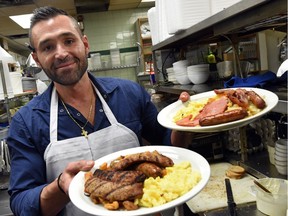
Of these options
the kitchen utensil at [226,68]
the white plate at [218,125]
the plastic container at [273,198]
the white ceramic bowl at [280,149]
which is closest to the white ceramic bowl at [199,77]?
the kitchen utensil at [226,68]

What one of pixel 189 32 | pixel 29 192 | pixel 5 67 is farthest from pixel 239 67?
pixel 5 67

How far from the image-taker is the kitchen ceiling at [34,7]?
5125mm

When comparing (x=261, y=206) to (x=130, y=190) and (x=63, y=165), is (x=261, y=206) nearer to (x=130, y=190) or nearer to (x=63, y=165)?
(x=130, y=190)

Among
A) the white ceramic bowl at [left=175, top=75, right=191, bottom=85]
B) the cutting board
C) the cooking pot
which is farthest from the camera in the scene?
the cooking pot

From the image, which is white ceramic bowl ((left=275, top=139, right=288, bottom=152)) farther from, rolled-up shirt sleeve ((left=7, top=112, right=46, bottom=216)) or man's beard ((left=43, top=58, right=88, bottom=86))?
rolled-up shirt sleeve ((left=7, top=112, right=46, bottom=216))

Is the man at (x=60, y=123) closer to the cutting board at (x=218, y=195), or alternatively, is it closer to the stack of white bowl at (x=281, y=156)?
the cutting board at (x=218, y=195)

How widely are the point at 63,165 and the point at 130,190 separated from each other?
0.69 meters

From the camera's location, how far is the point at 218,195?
6.28 feet

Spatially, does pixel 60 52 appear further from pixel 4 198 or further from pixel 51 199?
pixel 4 198

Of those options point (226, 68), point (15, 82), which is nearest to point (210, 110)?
point (226, 68)

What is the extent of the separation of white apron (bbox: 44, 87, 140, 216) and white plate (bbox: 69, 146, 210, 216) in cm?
29

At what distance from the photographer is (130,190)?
101cm

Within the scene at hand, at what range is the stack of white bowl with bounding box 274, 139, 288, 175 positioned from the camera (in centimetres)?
185

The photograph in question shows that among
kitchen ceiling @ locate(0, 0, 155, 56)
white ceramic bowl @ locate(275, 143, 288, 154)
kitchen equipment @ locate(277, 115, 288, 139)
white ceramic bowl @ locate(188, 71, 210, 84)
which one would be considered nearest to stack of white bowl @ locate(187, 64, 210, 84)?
white ceramic bowl @ locate(188, 71, 210, 84)
